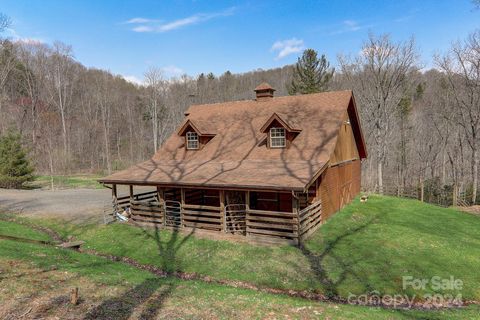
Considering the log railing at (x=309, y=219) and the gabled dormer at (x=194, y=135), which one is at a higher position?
→ the gabled dormer at (x=194, y=135)

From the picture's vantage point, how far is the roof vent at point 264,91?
80.1ft

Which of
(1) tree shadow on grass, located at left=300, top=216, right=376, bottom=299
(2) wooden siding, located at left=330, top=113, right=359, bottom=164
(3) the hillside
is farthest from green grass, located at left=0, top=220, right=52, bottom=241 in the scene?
(2) wooden siding, located at left=330, top=113, right=359, bottom=164

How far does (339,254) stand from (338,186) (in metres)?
7.64

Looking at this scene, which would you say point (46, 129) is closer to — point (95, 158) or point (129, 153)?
point (95, 158)

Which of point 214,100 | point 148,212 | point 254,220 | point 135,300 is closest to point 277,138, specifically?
point 254,220

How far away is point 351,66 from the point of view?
142 ft

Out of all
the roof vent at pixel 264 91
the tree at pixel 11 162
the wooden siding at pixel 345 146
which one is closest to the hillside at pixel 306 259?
the wooden siding at pixel 345 146

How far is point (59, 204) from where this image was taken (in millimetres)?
26109

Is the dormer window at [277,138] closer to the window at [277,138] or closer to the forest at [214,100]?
the window at [277,138]

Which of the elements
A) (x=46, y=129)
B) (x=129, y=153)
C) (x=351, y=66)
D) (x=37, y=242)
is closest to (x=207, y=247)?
(x=37, y=242)

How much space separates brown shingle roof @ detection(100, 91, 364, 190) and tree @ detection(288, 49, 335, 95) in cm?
2470

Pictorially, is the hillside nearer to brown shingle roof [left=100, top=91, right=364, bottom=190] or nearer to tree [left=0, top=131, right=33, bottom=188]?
brown shingle roof [left=100, top=91, right=364, bottom=190]

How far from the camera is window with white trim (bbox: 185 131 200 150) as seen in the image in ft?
73.5

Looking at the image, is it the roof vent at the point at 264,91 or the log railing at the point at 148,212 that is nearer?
the log railing at the point at 148,212
